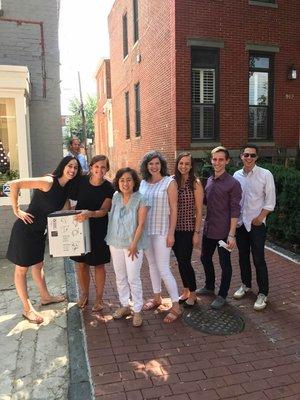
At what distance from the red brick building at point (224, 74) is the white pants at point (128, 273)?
685 centimetres

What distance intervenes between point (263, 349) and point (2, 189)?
4.64m

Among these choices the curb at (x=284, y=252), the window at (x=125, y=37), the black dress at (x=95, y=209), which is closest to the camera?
the black dress at (x=95, y=209)

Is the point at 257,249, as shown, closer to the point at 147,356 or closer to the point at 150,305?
the point at 150,305

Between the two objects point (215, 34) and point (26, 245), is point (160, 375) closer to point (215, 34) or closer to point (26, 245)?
point (26, 245)

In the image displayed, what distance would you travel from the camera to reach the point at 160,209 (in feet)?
13.4

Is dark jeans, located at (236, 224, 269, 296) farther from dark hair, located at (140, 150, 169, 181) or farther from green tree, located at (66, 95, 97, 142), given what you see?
green tree, located at (66, 95, 97, 142)

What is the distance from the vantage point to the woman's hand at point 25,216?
410cm

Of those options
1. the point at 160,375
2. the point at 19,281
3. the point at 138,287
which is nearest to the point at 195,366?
the point at 160,375

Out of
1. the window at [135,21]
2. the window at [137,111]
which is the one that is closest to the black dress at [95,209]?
the window at [137,111]

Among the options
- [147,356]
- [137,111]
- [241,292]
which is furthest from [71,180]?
[137,111]

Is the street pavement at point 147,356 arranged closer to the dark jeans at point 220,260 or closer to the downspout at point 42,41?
the dark jeans at point 220,260

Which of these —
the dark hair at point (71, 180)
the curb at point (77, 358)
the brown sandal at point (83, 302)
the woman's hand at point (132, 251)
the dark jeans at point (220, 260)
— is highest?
the dark hair at point (71, 180)

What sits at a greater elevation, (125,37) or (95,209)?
(125,37)

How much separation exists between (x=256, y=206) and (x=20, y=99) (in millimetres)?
4023
